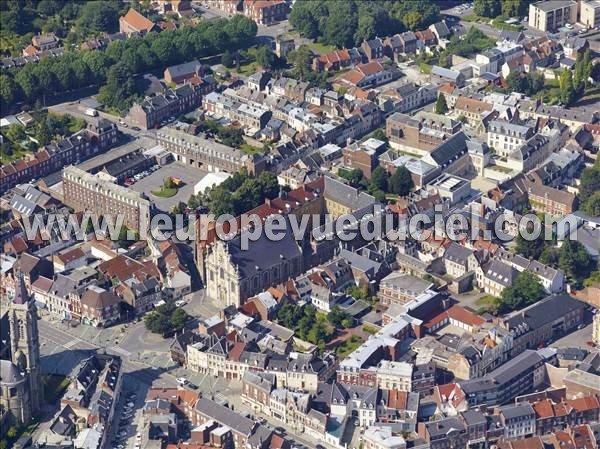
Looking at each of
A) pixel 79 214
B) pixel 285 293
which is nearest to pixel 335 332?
pixel 285 293

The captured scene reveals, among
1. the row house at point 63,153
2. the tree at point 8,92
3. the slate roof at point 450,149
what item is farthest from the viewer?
the tree at point 8,92

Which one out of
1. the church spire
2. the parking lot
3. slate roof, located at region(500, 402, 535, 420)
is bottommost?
the parking lot

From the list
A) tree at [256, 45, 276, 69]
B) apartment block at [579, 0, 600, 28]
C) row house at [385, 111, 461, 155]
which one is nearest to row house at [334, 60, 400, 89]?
tree at [256, 45, 276, 69]

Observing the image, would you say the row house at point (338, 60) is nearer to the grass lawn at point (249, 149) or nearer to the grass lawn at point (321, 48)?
the grass lawn at point (321, 48)

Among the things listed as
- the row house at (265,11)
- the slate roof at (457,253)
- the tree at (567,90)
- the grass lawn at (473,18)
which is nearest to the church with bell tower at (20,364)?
the slate roof at (457,253)

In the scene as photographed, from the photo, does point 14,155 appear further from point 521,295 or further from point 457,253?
point 521,295

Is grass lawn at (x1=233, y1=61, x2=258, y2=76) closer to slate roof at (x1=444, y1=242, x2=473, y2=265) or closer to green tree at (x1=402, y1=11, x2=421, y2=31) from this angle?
green tree at (x1=402, y1=11, x2=421, y2=31)
